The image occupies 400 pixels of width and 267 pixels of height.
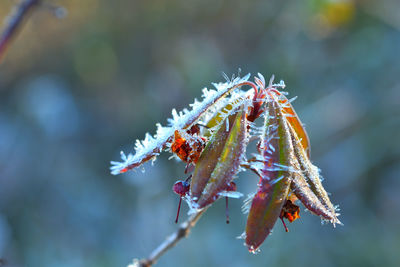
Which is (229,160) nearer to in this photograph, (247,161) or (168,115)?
(247,161)

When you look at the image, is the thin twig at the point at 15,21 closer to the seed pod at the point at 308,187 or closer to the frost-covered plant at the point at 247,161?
the frost-covered plant at the point at 247,161

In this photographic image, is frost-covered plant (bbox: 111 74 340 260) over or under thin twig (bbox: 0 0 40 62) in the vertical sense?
under

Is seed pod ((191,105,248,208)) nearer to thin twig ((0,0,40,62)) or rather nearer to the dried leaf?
the dried leaf

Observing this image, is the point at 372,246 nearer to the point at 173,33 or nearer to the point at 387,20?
the point at 387,20

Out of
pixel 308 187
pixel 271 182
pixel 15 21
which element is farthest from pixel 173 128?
pixel 15 21

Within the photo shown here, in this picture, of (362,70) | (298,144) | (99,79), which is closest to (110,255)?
(99,79)

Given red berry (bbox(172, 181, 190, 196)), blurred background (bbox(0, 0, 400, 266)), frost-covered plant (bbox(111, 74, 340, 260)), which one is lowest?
blurred background (bbox(0, 0, 400, 266))

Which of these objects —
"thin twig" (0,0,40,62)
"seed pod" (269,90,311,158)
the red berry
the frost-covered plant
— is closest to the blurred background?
"thin twig" (0,0,40,62)
